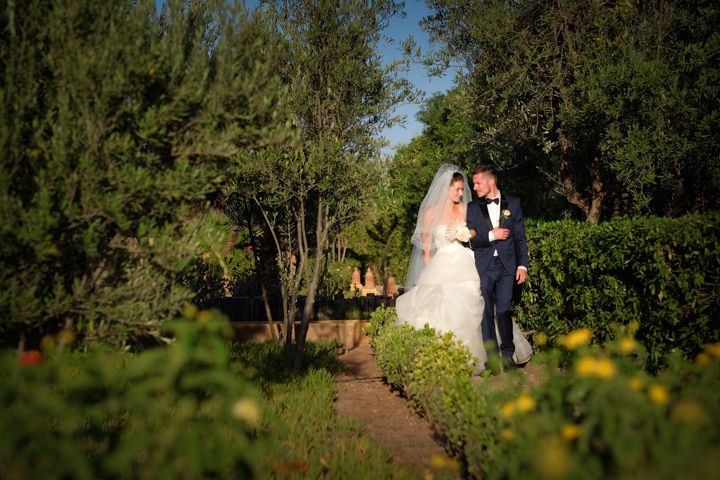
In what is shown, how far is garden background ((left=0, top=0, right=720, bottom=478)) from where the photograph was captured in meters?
2.36

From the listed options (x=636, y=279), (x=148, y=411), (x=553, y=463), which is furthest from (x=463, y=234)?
(x=148, y=411)

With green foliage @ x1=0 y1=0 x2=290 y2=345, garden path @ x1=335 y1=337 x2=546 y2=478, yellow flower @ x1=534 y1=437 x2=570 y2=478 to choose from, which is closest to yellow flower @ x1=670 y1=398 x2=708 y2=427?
yellow flower @ x1=534 y1=437 x2=570 y2=478

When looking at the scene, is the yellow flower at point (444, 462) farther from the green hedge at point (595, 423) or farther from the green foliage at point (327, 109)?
the green foliage at point (327, 109)

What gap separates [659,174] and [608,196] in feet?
7.94

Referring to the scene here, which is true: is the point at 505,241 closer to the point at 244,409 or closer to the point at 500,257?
the point at 500,257

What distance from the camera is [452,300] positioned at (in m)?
5.87

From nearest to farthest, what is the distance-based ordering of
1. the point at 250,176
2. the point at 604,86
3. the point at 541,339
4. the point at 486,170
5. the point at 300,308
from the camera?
the point at 541,339, the point at 250,176, the point at 486,170, the point at 604,86, the point at 300,308

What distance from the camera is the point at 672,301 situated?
4234 mm

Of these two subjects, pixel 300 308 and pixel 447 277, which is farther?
pixel 300 308

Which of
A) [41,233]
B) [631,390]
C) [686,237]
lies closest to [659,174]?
[686,237]

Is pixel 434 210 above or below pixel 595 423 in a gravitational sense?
above

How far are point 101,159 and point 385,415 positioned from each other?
147 inches

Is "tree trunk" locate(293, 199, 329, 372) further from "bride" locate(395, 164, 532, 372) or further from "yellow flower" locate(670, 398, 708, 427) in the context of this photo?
"yellow flower" locate(670, 398, 708, 427)

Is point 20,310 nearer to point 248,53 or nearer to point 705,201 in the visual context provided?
point 248,53
